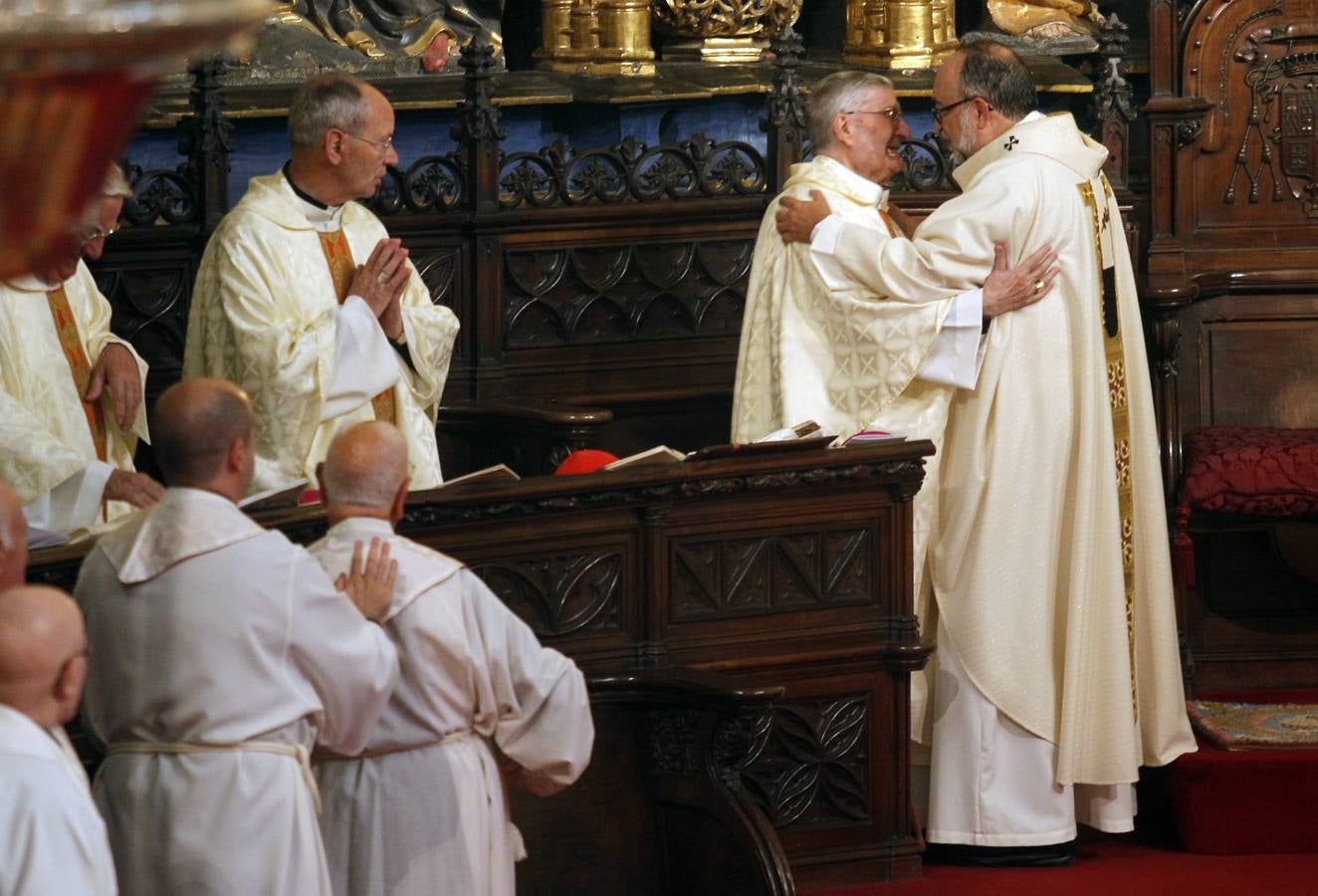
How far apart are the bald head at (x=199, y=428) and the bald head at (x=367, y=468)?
24 cm

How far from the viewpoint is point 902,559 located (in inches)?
214

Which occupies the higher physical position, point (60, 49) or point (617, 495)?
point (60, 49)

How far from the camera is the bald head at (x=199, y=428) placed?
11.1 ft

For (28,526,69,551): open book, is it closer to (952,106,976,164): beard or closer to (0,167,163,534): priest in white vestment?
(0,167,163,534): priest in white vestment

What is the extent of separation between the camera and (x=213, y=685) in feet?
11.1

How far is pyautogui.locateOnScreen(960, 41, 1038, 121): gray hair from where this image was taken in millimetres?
5828

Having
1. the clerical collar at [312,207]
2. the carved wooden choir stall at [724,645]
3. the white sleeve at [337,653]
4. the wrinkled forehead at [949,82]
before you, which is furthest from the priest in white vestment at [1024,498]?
the white sleeve at [337,653]

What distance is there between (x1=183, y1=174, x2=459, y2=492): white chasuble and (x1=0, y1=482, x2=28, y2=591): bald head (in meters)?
2.30

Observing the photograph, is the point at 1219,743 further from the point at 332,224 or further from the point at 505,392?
the point at 332,224

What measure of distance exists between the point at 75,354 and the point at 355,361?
2.38ft

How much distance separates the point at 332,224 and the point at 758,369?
127cm

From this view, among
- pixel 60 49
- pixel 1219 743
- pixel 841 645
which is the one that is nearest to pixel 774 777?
pixel 841 645

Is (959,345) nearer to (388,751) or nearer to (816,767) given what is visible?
(816,767)

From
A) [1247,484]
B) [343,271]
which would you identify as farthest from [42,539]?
[1247,484]
